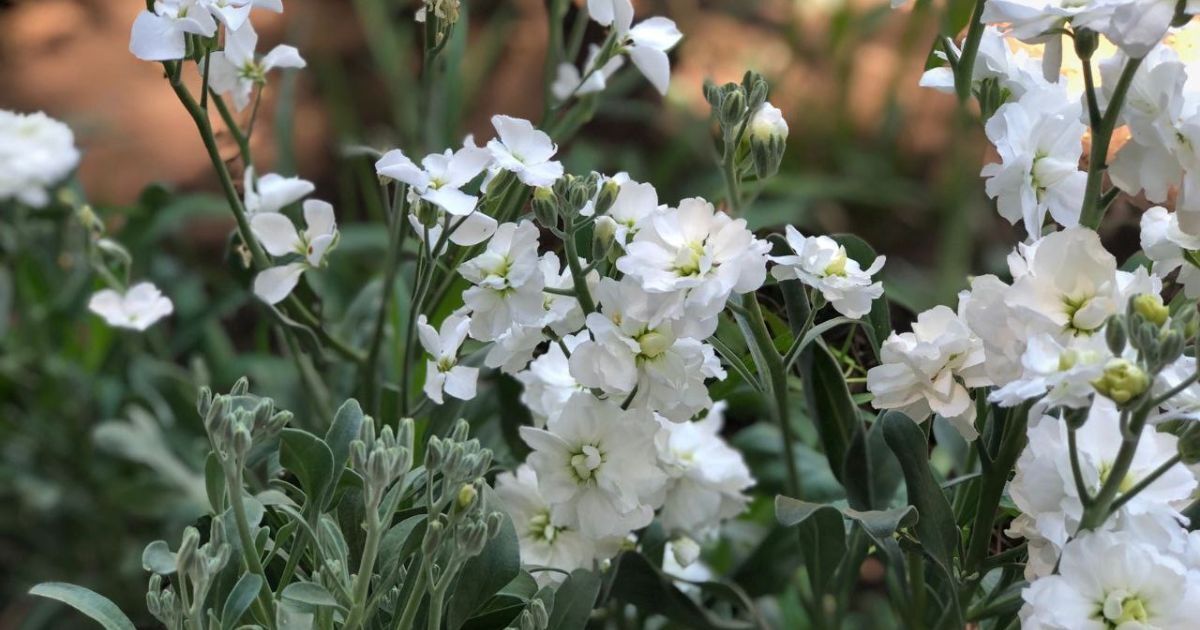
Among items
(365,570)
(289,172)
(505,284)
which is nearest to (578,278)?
(505,284)

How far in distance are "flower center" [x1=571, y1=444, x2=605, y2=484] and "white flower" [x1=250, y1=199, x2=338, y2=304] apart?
151 millimetres

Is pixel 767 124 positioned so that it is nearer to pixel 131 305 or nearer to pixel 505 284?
pixel 505 284

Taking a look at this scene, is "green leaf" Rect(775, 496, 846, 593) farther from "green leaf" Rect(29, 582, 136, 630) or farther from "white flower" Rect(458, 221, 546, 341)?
"green leaf" Rect(29, 582, 136, 630)

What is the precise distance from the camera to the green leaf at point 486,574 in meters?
0.45

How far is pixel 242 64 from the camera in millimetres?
593

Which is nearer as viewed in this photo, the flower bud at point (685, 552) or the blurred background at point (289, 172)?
the flower bud at point (685, 552)

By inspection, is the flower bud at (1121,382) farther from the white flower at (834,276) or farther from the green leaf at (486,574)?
the green leaf at (486,574)

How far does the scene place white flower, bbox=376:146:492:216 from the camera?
0.44 m

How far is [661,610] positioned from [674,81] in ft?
3.97

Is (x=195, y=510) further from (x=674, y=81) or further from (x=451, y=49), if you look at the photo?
(x=674, y=81)

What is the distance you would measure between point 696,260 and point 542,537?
172 mm

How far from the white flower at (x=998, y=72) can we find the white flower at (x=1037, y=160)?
2 centimetres

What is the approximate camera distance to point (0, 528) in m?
1.04

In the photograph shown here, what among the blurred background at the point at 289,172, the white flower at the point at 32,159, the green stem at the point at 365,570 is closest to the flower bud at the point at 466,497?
the green stem at the point at 365,570
